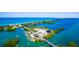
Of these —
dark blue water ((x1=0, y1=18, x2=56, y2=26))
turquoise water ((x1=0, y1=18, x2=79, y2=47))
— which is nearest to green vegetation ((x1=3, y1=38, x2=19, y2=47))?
turquoise water ((x1=0, y1=18, x2=79, y2=47))

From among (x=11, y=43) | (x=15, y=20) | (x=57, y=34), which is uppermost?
(x=15, y=20)

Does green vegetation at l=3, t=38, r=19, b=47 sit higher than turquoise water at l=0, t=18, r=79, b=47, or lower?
lower

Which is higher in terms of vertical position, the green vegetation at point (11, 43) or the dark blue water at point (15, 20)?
the dark blue water at point (15, 20)

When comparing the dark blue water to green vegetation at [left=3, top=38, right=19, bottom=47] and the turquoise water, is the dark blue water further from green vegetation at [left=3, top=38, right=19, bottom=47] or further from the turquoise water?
green vegetation at [left=3, top=38, right=19, bottom=47]

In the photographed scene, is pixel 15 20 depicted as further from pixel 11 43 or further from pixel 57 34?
pixel 57 34

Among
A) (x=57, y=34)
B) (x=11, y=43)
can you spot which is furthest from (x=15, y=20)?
(x=57, y=34)

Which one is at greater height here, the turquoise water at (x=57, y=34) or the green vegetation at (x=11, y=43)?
the turquoise water at (x=57, y=34)

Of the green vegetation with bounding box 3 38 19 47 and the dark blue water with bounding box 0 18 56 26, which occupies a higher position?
the dark blue water with bounding box 0 18 56 26

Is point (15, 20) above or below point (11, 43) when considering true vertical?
above

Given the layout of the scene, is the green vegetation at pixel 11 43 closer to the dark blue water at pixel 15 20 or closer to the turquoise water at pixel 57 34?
the turquoise water at pixel 57 34

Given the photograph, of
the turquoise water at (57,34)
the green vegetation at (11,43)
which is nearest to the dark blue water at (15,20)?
the turquoise water at (57,34)
